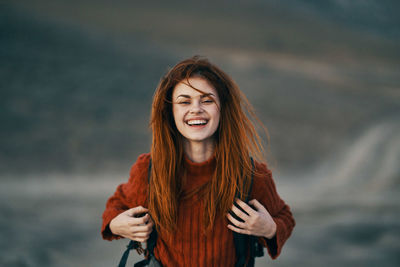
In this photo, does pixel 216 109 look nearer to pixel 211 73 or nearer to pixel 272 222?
pixel 211 73

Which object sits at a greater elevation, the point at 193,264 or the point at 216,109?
the point at 216,109

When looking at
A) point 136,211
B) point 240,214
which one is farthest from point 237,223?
point 136,211

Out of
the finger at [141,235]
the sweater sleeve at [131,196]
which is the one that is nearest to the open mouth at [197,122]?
the sweater sleeve at [131,196]

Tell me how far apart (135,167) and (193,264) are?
10.5 inches

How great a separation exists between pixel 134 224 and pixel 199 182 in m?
0.17

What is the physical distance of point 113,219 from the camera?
0.77 meters

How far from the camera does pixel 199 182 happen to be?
775 millimetres

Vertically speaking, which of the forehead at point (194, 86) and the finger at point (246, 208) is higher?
the forehead at point (194, 86)

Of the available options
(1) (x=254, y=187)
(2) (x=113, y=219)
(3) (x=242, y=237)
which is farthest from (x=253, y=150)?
(2) (x=113, y=219)

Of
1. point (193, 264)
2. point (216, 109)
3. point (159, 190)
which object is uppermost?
point (216, 109)

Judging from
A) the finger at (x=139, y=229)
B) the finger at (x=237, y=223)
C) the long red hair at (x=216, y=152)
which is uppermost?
the long red hair at (x=216, y=152)

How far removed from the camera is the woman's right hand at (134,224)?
0.73m

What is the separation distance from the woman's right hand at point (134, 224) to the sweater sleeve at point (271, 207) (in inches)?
10.0

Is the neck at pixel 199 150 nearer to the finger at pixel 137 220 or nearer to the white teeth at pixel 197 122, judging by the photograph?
the white teeth at pixel 197 122
